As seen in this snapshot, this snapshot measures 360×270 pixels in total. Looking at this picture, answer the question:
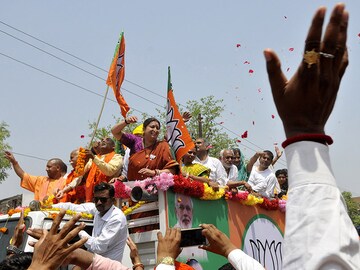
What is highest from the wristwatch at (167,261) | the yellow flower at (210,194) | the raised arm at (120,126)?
the raised arm at (120,126)

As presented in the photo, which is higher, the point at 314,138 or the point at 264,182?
the point at 264,182

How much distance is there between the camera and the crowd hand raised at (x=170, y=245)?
2453 millimetres

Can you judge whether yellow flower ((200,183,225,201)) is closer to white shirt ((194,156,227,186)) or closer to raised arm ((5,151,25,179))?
white shirt ((194,156,227,186))

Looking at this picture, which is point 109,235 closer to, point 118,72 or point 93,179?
point 93,179

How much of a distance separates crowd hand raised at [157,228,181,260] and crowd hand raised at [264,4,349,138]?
4.42 feet

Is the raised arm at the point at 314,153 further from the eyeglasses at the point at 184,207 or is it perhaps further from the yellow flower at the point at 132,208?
the yellow flower at the point at 132,208

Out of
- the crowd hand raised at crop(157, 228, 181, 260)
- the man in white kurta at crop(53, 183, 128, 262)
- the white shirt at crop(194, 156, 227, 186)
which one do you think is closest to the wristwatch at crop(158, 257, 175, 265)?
the crowd hand raised at crop(157, 228, 181, 260)

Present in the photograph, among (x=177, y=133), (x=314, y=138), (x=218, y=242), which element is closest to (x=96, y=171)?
(x=177, y=133)

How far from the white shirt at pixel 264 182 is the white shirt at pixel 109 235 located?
10.5 ft

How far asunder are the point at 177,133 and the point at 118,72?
1897mm

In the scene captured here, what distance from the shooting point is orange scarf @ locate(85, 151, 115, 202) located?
6.71 meters

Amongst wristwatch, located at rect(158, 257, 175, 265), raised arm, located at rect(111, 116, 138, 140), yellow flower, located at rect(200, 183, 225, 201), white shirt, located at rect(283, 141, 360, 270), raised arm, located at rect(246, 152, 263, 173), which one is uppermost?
raised arm, located at rect(246, 152, 263, 173)

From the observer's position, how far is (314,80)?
1.20 meters

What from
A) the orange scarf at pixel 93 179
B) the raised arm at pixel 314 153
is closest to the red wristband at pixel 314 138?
the raised arm at pixel 314 153
